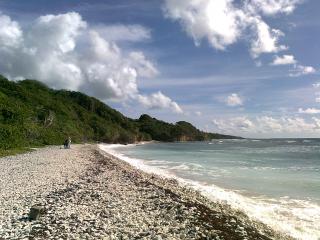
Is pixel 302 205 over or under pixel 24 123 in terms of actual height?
under

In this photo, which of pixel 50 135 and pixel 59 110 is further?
pixel 59 110

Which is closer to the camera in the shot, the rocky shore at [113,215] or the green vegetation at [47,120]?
the rocky shore at [113,215]

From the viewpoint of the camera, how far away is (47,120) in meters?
85.6

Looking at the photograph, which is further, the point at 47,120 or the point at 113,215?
the point at 47,120

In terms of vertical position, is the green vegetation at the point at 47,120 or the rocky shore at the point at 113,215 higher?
the green vegetation at the point at 47,120

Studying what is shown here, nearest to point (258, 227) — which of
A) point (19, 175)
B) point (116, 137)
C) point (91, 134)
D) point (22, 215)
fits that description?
point (22, 215)

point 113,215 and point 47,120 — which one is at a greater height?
point 47,120

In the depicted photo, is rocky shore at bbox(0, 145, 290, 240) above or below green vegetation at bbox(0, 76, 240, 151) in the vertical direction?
below

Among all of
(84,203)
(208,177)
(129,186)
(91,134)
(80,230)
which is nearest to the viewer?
(80,230)

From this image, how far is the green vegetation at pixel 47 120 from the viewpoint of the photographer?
55.4 metres

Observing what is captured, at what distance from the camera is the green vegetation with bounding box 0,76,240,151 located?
55.4m

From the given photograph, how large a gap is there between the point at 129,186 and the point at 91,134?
4338 inches

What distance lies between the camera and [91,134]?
130 metres

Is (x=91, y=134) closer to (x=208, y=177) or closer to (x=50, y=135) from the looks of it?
(x=50, y=135)
